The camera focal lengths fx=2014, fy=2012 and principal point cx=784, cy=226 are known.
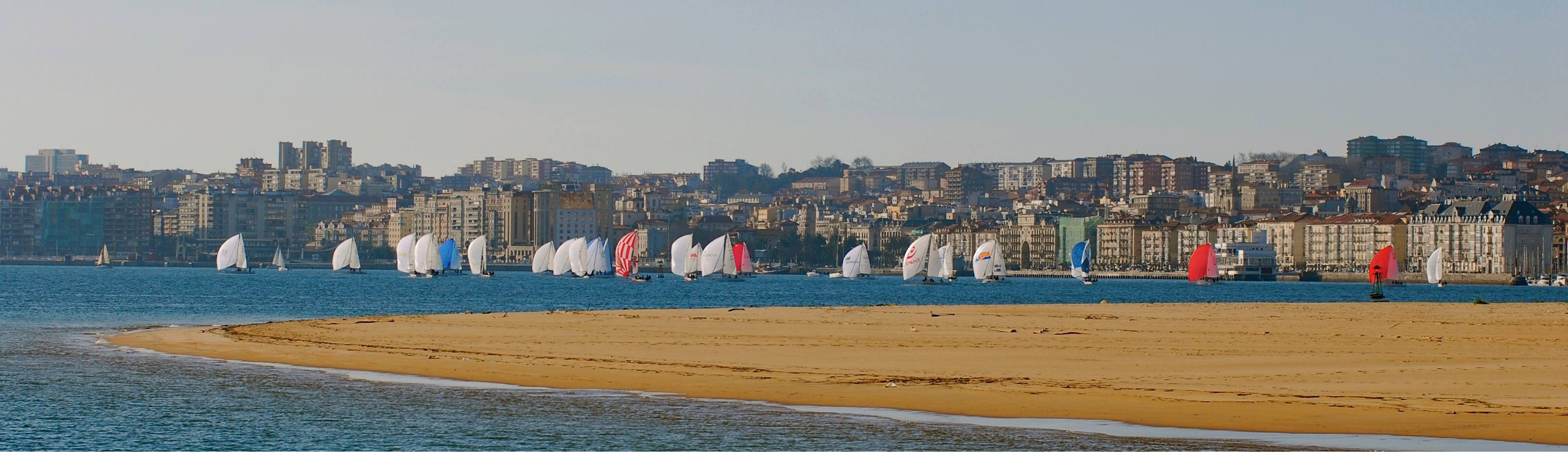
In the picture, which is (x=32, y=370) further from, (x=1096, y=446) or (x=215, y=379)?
(x=1096, y=446)

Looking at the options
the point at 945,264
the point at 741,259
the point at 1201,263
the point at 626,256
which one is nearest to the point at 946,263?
the point at 945,264

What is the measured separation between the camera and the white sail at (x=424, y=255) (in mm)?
130500

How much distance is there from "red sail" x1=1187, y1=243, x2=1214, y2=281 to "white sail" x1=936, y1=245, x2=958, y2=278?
1744cm

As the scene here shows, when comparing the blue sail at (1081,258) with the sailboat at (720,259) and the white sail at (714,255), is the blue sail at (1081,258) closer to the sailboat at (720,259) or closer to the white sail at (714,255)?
the sailboat at (720,259)

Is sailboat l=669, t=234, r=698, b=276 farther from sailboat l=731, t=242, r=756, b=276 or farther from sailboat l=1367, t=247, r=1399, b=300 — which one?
sailboat l=1367, t=247, r=1399, b=300

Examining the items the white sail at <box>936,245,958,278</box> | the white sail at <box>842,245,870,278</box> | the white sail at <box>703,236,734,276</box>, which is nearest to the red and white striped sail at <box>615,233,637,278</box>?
the white sail at <box>703,236,734,276</box>

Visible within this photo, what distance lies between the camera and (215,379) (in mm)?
27297

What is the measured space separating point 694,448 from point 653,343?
14.3 m

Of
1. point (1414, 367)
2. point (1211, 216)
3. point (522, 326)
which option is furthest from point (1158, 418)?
point (1211, 216)

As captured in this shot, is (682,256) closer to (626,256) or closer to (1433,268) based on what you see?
(626,256)

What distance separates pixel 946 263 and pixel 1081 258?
19313 mm

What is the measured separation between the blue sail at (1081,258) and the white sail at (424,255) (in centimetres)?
4075

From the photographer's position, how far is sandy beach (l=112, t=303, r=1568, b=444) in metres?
21.0

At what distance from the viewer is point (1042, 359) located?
2828 cm
